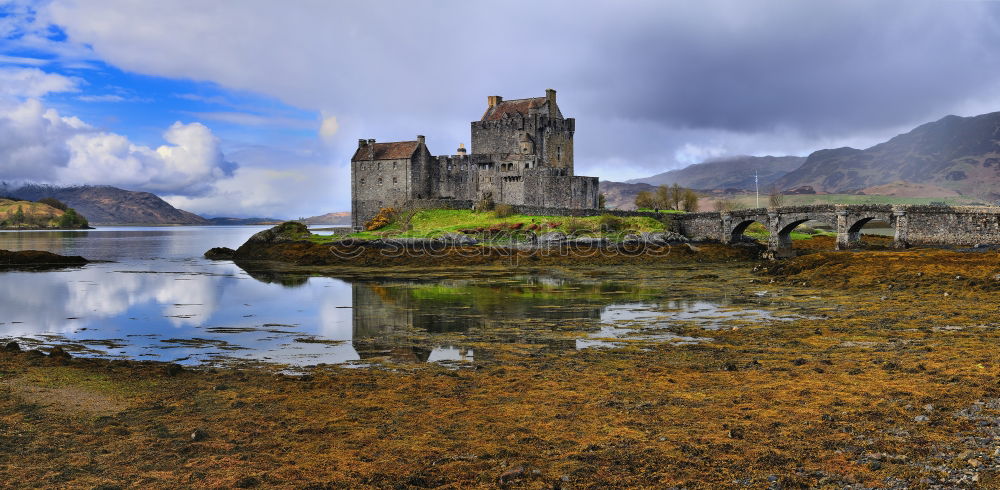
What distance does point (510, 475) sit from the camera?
7727 millimetres

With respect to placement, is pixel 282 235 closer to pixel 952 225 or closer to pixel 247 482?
pixel 952 225

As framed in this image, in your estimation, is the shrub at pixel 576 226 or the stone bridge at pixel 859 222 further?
the shrub at pixel 576 226

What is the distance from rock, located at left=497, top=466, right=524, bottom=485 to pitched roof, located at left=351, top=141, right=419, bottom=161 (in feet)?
230

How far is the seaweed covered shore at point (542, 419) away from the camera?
7754 mm

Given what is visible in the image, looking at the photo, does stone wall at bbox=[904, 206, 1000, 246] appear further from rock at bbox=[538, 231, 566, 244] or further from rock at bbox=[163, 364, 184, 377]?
rock at bbox=[163, 364, 184, 377]

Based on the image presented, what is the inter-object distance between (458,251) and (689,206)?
48764 mm

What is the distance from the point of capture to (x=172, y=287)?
119 ft

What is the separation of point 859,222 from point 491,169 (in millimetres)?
38705

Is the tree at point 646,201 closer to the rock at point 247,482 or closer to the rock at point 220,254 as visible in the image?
the rock at point 220,254

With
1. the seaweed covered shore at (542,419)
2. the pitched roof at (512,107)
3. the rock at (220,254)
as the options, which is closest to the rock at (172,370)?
the seaweed covered shore at (542,419)

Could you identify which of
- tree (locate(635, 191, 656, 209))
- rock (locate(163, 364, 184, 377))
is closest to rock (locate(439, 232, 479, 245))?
tree (locate(635, 191, 656, 209))

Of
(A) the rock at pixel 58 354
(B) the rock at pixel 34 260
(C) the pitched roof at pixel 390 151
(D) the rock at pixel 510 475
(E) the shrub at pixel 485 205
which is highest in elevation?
(C) the pitched roof at pixel 390 151

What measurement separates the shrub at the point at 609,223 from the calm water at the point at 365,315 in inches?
801

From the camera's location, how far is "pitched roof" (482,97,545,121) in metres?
76.4
